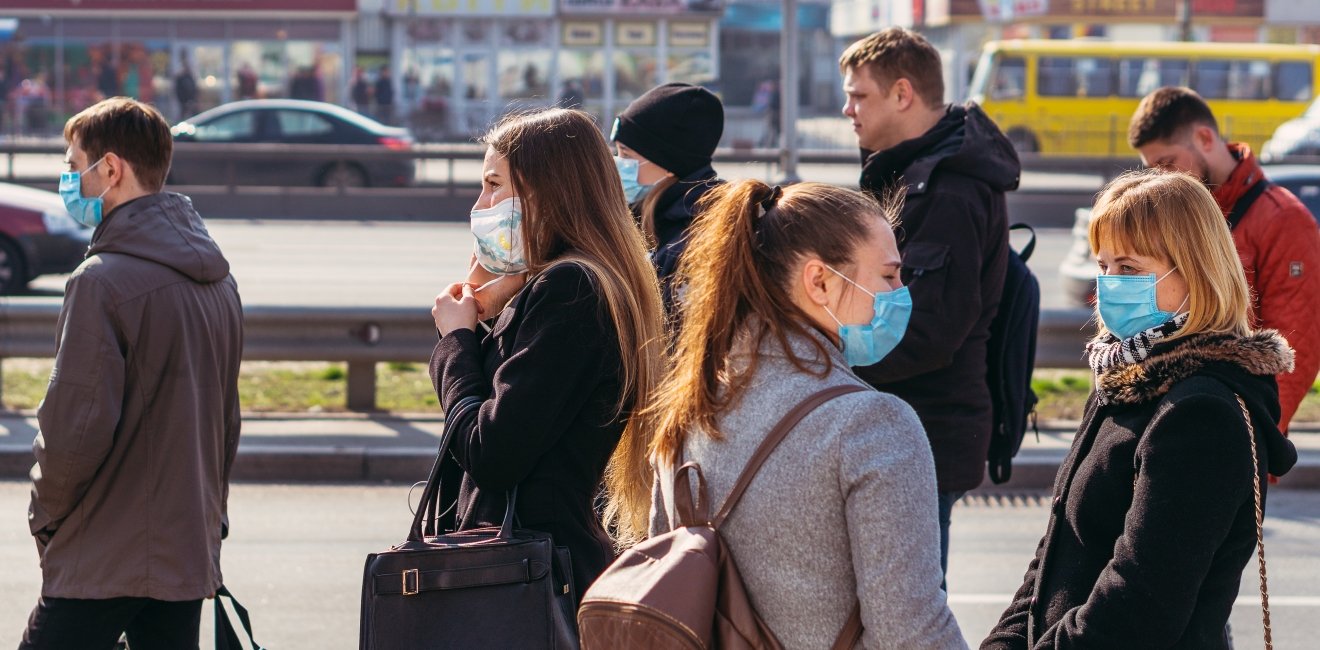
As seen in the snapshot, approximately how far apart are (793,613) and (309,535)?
4.77 meters

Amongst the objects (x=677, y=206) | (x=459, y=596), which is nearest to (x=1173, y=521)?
(x=459, y=596)

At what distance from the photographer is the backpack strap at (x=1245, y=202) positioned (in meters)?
4.37

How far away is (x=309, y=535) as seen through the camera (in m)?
6.50

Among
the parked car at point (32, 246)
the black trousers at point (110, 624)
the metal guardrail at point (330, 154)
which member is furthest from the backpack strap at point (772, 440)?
the metal guardrail at point (330, 154)

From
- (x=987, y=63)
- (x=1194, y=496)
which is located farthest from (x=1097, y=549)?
(x=987, y=63)

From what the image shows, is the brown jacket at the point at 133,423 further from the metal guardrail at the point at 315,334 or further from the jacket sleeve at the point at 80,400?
the metal guardrail at the point at 315,334

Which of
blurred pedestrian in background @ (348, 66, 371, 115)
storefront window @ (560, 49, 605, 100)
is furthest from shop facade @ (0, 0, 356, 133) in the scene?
storefront window @ (560, 49, 605, 100)

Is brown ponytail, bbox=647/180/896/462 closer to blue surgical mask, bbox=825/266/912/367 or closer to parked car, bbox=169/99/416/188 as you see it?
blue surgical mask, bbox=825/266/912/367

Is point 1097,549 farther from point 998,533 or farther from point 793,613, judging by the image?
point 998,533

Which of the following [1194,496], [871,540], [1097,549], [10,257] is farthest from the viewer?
[10,257]

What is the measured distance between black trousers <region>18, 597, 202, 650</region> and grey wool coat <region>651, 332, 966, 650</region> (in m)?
1.85

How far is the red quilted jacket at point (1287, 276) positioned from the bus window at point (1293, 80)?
96.4 ft

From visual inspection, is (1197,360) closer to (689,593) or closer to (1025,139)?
(689,593)

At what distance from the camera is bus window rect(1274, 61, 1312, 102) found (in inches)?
1220
